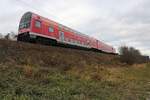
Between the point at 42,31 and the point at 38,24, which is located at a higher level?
the point at 38,24

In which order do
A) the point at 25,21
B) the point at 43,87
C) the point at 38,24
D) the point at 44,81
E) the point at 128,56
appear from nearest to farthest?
the point at 43,87
the point at 44,81
the point at 38,24
the point at 25,21
the point at 128,56

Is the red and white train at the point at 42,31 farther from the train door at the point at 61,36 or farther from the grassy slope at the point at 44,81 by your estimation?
the grassy slope at the point at 44,81

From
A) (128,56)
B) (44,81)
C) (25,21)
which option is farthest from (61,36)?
(44,81)

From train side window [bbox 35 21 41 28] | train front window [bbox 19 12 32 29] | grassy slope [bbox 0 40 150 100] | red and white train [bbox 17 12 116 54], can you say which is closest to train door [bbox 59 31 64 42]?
red and white train [bbox 17 12 116 54]

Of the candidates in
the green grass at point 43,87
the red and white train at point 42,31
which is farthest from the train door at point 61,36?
the green grass at point 43,87

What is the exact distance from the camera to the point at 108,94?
12188 millimetres

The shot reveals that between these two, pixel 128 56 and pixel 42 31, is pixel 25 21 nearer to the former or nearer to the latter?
pixel 42 31

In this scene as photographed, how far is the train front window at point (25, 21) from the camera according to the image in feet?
73.6

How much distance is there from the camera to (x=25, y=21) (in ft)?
75.7

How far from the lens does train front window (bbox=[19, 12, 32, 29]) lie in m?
22.4

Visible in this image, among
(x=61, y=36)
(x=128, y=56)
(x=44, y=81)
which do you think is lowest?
(x=44, y=81)

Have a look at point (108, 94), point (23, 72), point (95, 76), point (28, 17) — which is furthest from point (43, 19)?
point (108, 94)

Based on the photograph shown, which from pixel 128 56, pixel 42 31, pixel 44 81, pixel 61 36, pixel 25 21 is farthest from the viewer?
pixel 128 56

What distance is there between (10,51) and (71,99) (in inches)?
310
